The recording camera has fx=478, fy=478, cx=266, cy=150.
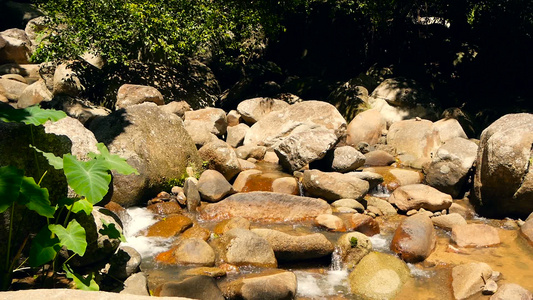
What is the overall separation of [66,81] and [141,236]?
7.31 metres

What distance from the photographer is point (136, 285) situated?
Result: 4844 mm

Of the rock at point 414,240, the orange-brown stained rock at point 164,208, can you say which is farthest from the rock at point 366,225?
the orange-brown stained rock at point 164,208

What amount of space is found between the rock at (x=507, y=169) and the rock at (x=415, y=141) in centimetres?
242

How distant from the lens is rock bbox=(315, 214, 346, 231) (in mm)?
7312

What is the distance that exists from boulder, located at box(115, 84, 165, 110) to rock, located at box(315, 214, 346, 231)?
21.5 feet

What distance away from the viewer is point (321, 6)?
16.6 m

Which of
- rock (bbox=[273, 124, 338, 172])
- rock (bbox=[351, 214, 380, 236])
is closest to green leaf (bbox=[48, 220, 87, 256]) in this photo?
rock (bbox=[351, 214, 380, 236])

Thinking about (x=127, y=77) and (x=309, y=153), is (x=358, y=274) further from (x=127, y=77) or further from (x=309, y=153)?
(x=127, y=77)

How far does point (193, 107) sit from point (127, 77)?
2.07 m

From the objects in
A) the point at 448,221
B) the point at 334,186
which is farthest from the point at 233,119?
the point at 448,221

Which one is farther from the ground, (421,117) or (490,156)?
(490,156)

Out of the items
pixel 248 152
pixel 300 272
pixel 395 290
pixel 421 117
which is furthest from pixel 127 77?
pixel 395 290

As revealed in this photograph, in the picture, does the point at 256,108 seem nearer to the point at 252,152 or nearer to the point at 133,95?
the point at 252,152

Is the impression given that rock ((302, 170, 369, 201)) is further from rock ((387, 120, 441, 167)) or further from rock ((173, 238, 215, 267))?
rock ((173, 238, 215, 267))
